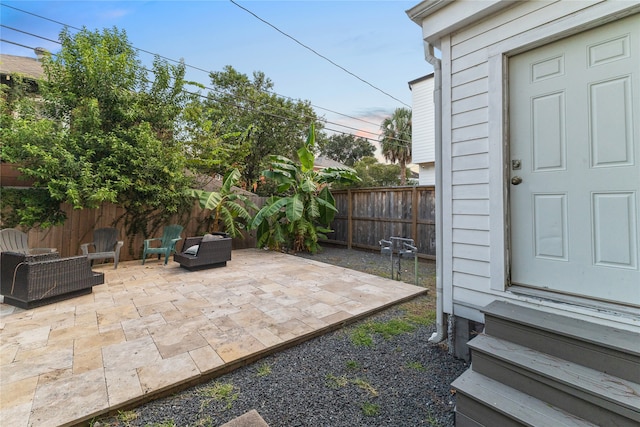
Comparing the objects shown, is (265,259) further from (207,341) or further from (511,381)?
(511,381)

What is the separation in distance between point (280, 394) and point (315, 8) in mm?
6982

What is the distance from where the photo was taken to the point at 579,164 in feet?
6.28

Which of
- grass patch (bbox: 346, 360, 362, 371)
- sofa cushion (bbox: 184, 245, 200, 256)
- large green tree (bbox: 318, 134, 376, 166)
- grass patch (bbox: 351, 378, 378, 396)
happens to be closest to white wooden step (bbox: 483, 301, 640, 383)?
grass patch (bbox: 351, 378, 378, 396)

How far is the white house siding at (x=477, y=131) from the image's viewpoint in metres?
2.13

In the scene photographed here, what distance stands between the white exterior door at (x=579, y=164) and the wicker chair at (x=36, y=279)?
532 cm

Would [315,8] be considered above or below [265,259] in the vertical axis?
above

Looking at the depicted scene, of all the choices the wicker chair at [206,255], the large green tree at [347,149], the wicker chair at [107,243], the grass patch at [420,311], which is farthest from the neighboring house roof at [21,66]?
the large green tree at [347,149]

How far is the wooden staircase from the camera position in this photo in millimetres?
1389

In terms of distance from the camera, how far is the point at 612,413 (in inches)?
52.2

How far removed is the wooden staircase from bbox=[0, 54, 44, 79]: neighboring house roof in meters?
13.7

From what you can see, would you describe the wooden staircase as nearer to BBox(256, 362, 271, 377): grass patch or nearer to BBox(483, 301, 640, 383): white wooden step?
BBox(483, 301, 640, 383): white wooden step

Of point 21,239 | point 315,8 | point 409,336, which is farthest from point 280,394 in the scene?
point 315,8

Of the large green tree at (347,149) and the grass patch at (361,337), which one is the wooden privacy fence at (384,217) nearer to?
the grass patch at (361,337)

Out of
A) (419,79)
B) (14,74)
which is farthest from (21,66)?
(419,79)
